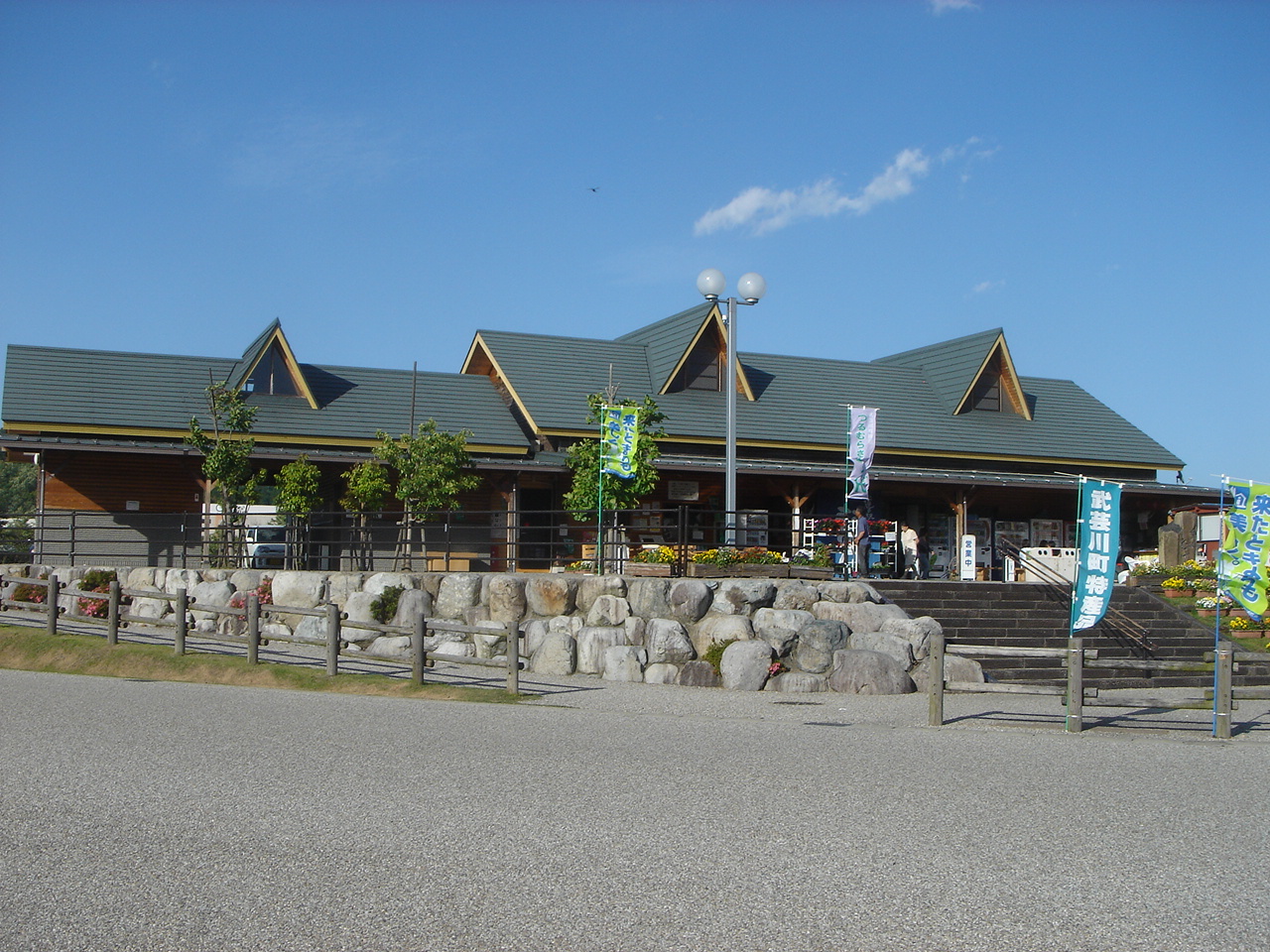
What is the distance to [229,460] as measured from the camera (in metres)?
21.7

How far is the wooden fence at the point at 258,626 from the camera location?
15016 mm

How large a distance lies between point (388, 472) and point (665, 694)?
38.8 feet

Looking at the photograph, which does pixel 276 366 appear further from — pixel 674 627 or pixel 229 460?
pixel 674 627

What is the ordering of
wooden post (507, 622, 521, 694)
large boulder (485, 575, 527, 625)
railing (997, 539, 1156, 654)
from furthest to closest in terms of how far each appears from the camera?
railing (997, 539, 1156, 654), large boulder (485, 575, 527, 625), wooden post (507, 622, 521, 694)

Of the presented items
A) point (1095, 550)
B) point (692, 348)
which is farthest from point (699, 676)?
point (692, 348)

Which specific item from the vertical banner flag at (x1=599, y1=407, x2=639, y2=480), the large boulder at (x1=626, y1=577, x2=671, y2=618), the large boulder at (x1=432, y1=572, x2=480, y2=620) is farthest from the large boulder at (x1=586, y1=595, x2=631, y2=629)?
the vertical banner flag at (x1=599, y1=407, x2=639, y2=480)

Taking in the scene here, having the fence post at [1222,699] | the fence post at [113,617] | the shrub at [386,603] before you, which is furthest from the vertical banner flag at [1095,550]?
the fence post at [113,617]

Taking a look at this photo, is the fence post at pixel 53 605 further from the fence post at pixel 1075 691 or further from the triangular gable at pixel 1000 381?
the triangular gable at pixel 1000 381

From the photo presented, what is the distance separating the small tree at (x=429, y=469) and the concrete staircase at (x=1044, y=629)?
8.84 meters

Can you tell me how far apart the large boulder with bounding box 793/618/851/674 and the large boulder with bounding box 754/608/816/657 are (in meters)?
0.12

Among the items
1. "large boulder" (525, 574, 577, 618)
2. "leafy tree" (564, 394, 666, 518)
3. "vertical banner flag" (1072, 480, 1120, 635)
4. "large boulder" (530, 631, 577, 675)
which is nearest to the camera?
"vertical banner flag" (1072, 480, 1120, 635)

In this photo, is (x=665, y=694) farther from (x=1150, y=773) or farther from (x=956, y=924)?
(x=956, y=924)

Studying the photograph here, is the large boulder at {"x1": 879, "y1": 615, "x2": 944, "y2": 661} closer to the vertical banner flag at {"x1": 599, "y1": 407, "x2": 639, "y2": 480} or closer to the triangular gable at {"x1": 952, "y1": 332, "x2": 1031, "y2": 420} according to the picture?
the vertical banner flag at {"x1": 599, "y1": 407, "x2": 639, "y2": 480}

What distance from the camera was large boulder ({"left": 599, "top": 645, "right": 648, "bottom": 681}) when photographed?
54.2 ft
